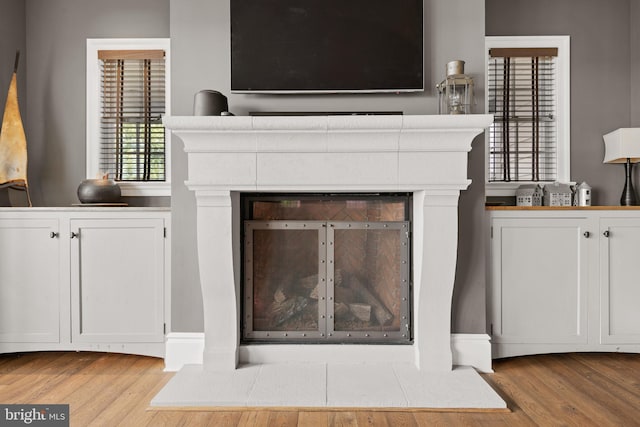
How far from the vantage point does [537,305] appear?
258cm

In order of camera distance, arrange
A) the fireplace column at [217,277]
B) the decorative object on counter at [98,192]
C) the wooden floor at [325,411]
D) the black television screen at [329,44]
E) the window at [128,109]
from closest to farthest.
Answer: the wooden floor at [325,411] → the fireplace column at [217,277] → the black television screen at [329,44] → the decorative object on counter at [98,192] → the window at [128,109]

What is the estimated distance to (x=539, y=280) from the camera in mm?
2578

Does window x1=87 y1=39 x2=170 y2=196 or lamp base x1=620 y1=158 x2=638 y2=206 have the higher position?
window x1=87 y1=39 x2=170 y2=196

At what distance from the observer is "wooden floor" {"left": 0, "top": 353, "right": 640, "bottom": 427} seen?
188 centimetres

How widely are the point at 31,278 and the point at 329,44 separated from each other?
84.3 inches

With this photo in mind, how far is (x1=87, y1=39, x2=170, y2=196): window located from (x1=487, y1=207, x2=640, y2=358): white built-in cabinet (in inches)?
87.4

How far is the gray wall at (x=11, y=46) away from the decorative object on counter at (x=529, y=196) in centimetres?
321

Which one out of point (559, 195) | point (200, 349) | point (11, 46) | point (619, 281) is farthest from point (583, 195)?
point (11, 46)

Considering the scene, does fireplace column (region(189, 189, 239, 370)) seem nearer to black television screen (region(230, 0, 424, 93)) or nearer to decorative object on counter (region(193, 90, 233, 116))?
decorative object on counter (region(193, 90, 233, 116))

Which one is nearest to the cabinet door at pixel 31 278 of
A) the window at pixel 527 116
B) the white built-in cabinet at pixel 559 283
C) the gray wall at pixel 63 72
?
the gray wall at pixel 63 72

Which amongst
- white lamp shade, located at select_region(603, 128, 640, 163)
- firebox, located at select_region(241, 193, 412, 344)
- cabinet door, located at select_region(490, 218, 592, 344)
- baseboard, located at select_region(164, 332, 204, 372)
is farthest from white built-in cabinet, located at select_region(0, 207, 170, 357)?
white lamp shade, located at select_region(603, 128, 640, 163)

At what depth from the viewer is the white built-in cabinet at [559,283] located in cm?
257

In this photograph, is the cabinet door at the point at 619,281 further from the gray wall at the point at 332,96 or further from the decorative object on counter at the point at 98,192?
the decorative object on counter at the point at 98,192

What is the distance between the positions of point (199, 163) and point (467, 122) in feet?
4.43
